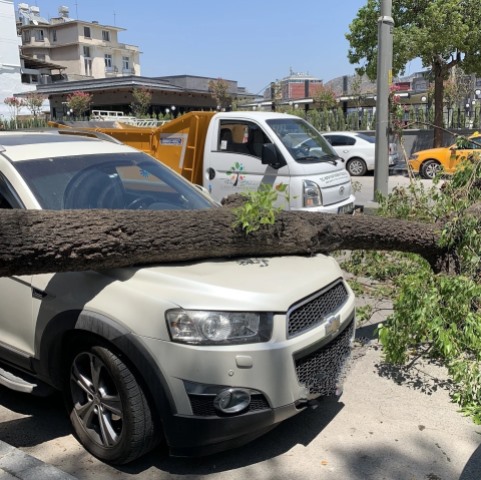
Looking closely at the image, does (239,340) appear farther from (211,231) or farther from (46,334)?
(46,334)

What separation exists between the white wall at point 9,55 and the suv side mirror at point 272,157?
57049 millimetres

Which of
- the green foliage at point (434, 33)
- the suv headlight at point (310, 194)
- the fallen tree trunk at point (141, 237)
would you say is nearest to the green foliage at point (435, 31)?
the green foliage at point (434, 33)

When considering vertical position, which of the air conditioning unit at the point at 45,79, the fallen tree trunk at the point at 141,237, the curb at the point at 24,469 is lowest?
the curb at the point at 24,469

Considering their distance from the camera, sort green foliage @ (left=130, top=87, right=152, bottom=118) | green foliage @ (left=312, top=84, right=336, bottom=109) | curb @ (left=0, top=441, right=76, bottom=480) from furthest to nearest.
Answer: green foliage @ (left=130, top=87, right=152, bottom=118) < green foliage @ (left=312, top=84, right=336, bottom=109) < curb @ (left=0, top=441, right=76, bottom=480)

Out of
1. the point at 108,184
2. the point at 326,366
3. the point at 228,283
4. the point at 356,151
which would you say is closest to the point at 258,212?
the point at 228,283

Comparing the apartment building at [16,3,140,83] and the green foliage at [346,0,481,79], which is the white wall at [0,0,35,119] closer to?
the apartment building at [16,3,140,83]

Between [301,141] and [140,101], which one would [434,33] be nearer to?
[301,141]

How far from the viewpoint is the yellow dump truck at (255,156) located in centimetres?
814

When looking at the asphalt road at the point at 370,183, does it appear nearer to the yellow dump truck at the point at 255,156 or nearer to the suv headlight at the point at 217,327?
the yellow dump truck at the point at 255,156

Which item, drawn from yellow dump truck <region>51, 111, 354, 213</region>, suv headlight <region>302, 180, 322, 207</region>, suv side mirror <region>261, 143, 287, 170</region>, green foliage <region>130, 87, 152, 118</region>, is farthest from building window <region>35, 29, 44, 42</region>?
suv headlight <region>302, 180, 322, 207</region>

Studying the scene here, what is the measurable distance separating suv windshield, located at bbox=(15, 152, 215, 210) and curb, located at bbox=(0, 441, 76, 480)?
152 centimetres

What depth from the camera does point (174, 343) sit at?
281 centimetres

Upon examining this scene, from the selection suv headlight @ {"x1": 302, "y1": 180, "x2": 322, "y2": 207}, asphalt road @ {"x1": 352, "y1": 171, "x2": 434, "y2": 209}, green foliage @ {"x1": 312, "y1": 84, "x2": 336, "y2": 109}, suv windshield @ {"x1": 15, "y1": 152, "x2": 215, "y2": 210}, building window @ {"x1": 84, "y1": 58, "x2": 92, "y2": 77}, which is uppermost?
building window @ {"x1": 84, "y1": 58, "x2": 92, "y2": 77}

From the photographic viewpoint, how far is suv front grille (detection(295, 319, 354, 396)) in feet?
10.2
